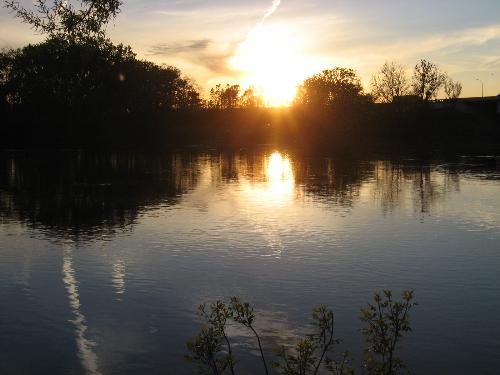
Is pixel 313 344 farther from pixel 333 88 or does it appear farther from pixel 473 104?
pixel 473 104

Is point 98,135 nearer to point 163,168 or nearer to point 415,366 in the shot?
point 163,168

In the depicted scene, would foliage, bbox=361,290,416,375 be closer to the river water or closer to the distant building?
the river water

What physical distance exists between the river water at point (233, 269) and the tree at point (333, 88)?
9841 cm

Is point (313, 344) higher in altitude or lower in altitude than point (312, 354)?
higher

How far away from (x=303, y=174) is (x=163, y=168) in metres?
15.0

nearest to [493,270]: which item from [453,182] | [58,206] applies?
[58,206]

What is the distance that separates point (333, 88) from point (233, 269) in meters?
122

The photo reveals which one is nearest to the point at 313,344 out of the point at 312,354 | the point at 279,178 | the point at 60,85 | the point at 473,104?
the point at 312,354

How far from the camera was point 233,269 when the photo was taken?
1847cm

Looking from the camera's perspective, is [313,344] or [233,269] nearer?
[313,344]

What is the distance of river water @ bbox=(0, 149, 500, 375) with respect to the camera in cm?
1225

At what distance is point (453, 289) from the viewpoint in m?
16.2

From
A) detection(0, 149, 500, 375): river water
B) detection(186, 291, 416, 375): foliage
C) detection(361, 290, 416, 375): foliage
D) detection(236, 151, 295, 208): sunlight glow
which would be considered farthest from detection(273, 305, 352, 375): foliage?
detection(236, 151, 295, 208): sunlight glow

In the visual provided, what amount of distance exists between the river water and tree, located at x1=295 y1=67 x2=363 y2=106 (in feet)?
323
